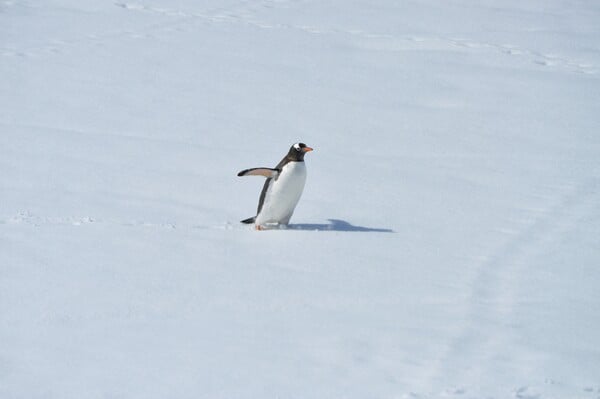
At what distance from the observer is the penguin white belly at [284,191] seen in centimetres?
549

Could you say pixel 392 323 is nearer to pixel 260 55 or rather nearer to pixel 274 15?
pixel 260 55

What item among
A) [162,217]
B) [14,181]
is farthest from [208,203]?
[14,181]

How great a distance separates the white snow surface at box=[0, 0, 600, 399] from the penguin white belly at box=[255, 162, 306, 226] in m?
0.14

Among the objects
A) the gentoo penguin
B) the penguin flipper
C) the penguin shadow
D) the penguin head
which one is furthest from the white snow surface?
the penguin head

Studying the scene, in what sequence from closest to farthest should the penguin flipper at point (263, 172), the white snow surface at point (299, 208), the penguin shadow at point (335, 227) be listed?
the white snow surface at point (299, 208)
the penguin flipper at point (263, 172)
the penguin shadow at point (335, 227)

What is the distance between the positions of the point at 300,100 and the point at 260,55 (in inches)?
76.0

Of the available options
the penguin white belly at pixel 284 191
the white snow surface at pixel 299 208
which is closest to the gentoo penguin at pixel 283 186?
the penguin white belly at pixel 284 191

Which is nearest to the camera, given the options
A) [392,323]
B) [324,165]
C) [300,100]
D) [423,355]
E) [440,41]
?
[423,355]

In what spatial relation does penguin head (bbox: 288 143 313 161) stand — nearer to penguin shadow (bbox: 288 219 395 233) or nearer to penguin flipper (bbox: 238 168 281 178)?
penguin flipper (bbox: 238 168 281 178)

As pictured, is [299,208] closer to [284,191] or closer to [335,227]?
[335,227]

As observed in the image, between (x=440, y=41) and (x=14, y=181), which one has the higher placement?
(x=440, y=41)

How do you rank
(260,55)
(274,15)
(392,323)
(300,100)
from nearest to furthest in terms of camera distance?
(392,323) → (300,100) → (260,55) → (274,15)

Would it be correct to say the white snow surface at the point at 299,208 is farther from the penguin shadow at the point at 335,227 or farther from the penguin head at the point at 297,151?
the penguin head at the point at 297,151

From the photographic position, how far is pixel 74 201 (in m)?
6.09
